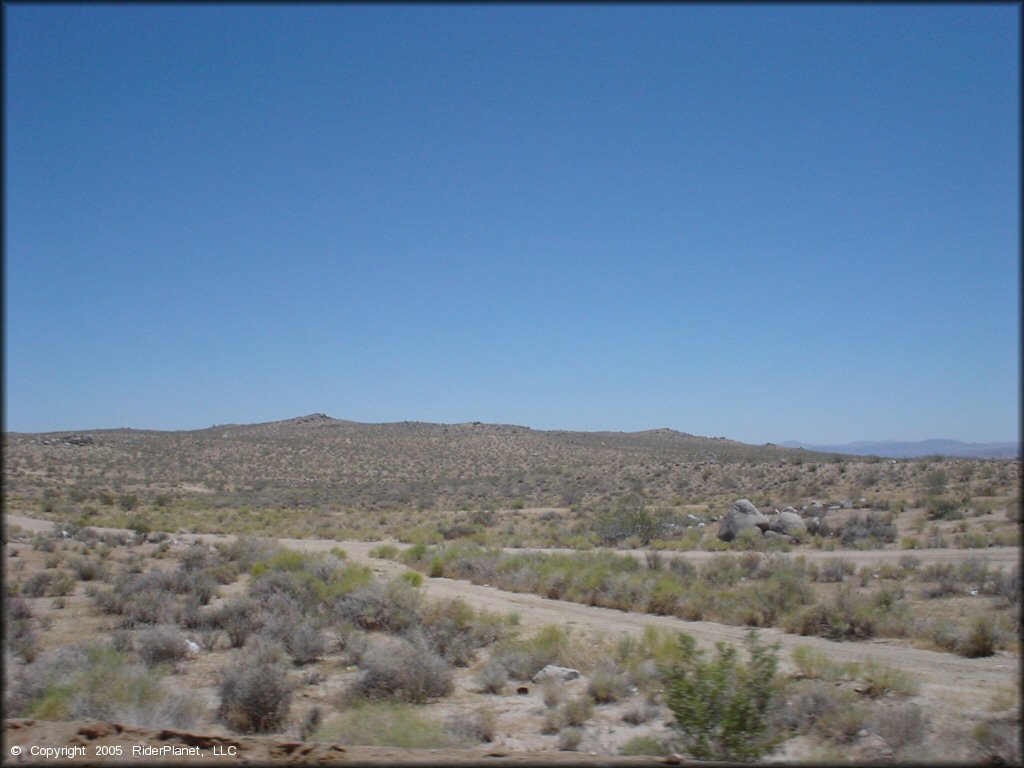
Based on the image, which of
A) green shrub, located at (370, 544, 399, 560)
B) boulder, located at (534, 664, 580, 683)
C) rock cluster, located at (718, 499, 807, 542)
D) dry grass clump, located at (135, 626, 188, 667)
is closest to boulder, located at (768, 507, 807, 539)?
rock cluster, located at (718, 499, 807, 542)

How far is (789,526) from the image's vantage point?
32.8 meters

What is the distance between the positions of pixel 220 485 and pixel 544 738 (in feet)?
226

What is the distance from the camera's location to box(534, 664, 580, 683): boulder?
12.8 m

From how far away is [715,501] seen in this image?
47500mm

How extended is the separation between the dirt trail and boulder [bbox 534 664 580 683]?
10.8 feet

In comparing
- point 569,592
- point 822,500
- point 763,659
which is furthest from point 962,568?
point 822,500

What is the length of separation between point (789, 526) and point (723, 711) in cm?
2576

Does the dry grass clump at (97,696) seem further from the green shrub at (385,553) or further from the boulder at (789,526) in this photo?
the boulder at (789,526)

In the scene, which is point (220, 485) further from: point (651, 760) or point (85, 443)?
A: point (651, 760)

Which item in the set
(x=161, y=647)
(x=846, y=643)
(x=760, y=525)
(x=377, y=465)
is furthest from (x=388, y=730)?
(x=377, y=465)

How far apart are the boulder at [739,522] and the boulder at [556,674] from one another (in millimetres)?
21432

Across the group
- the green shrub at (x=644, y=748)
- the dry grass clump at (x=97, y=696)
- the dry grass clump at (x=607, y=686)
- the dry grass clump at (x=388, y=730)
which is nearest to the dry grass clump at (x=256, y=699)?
the dry grass clump at (x=97, y=696)

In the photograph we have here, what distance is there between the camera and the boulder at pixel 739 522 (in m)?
32.6

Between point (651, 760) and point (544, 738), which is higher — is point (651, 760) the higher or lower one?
the higher one
